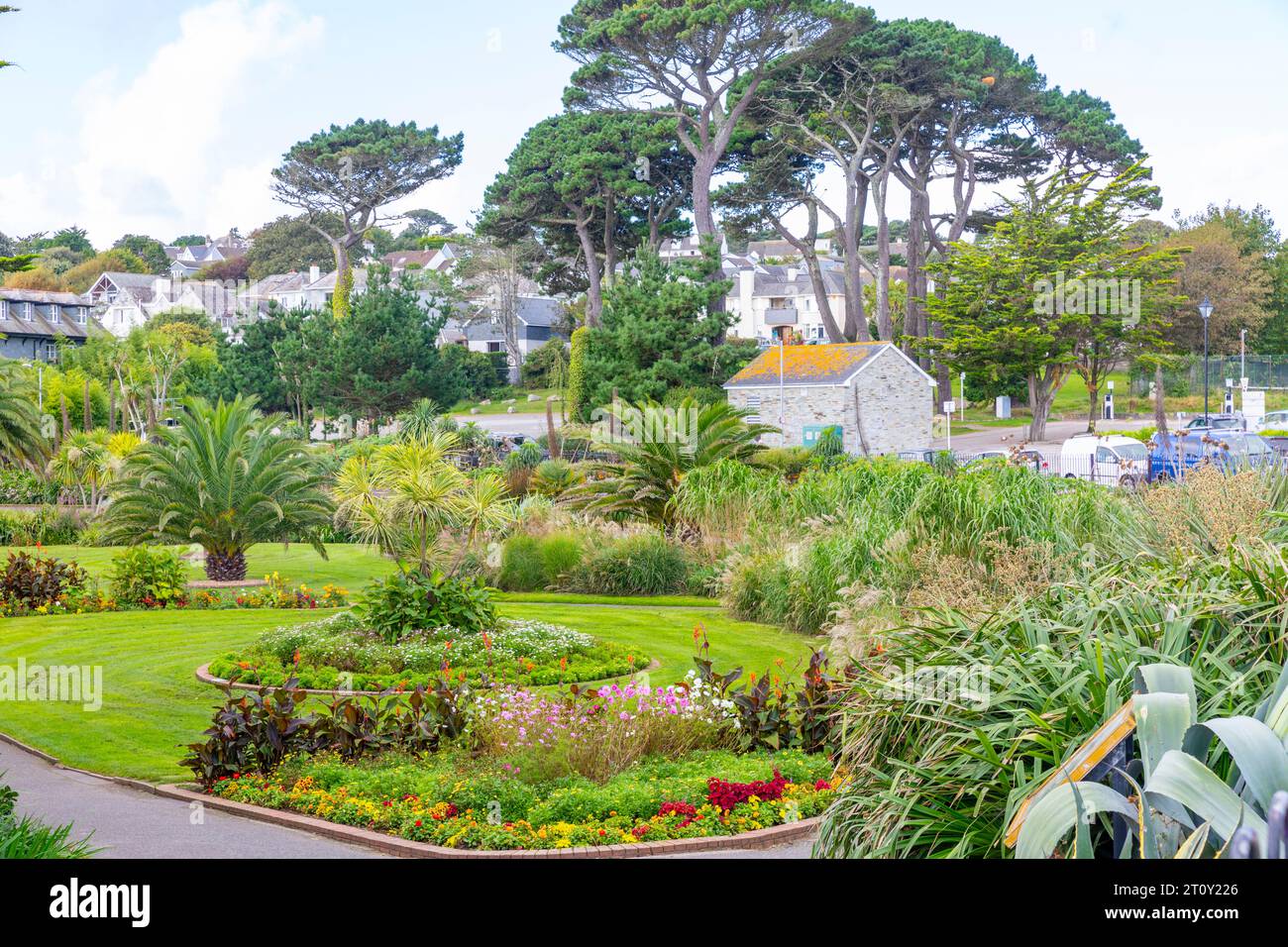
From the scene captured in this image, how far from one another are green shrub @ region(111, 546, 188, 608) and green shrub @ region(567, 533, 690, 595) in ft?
18.5

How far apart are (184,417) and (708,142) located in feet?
98.8

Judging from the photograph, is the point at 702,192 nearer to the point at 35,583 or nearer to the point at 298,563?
the point at 298,563

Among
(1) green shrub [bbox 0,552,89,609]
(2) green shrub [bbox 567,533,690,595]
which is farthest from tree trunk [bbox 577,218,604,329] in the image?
(1) green shrub [bbox 0,552,89,609]

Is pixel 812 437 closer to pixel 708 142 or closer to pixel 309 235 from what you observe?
pixel 708 142

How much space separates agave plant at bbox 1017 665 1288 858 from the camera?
9.27ft

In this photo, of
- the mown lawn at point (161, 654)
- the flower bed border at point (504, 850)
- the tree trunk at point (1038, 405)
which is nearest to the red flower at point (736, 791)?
the flower bed border at point (504, 850)

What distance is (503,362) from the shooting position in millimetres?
65750

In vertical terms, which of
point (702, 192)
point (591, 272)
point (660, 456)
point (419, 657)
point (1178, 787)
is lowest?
point (419, 657)

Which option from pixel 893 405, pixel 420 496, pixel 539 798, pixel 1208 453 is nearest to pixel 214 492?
pixel 420 496

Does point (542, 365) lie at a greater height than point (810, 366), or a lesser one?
greater

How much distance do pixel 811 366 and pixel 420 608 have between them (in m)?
31.1

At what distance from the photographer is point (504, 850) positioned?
6.50 meters

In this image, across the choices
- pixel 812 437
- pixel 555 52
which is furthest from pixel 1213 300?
pixel 555 52

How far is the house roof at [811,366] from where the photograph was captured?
40.8m
